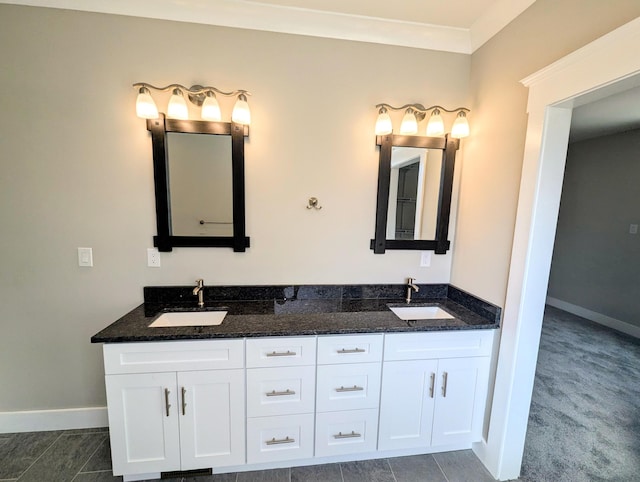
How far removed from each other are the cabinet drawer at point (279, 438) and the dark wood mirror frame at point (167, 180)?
3.39 feet

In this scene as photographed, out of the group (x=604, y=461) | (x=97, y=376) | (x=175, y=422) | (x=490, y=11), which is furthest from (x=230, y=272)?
(x=604, y=461)

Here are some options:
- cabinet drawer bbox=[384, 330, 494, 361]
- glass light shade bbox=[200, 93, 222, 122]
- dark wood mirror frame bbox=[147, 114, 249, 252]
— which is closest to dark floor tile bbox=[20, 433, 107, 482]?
dark wood mirror frame bbox=[147, 114, 249, 252]

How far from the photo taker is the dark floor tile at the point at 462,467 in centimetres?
152

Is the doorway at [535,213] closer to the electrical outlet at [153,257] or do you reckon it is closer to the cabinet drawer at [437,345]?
the cabinet drawer at [437,345]

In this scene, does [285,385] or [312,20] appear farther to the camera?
[312,20]

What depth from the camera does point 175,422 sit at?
1.40 metres

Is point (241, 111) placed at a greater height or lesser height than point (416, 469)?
greater

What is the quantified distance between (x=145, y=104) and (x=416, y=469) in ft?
8.61

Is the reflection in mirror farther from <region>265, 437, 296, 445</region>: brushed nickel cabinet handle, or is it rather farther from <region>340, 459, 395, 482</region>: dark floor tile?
<region>340, 459, 395, 482</region>: dark floor tile

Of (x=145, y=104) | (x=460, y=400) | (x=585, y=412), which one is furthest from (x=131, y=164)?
(x=585, y=412)

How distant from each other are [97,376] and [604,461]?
10.8ft

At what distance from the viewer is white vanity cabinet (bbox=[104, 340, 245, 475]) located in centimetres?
134

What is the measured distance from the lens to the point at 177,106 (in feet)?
5.07

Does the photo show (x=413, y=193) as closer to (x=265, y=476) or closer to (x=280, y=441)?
(x=280, y=441)
